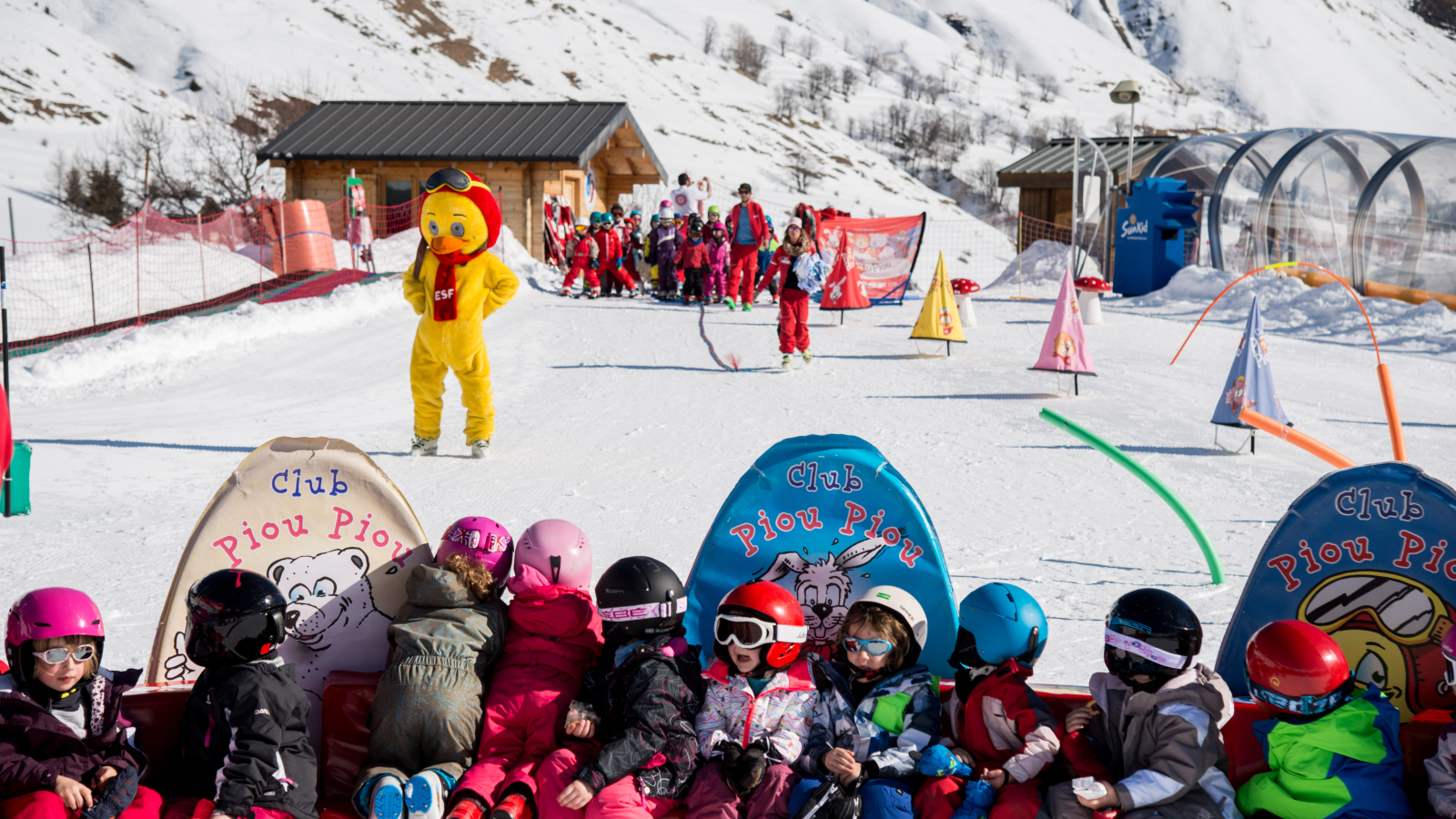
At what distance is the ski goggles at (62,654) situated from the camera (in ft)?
8.52

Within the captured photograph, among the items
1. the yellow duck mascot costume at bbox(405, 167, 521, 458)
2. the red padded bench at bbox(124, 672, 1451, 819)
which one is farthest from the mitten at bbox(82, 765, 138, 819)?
the yellow duck mascot costume at bbox(405, 167, 521, 458)

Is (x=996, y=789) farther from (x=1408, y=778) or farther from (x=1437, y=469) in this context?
(x=1437, y=469)

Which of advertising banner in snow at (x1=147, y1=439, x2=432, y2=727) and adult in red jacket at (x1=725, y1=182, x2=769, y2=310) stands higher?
adult in red jacket at (x1=725, y1=182, x2=769, y2=310)

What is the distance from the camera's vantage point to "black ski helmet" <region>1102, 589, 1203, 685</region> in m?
2.74

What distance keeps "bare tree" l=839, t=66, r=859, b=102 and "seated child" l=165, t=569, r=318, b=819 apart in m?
84.2

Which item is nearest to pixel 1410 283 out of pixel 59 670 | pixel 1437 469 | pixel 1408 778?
pixel 1437 469

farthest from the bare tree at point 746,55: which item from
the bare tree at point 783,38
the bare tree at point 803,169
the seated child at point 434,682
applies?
the seated child at point 434,682

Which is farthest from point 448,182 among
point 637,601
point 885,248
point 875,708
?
point 885,248

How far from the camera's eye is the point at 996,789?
281 centimetres

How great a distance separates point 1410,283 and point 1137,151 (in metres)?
14.1

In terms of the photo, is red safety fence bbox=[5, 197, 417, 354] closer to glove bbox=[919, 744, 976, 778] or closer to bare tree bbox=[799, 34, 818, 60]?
glove bbox=[919, 744, 976, 778]

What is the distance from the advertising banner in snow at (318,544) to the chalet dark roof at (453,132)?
17.5 meters

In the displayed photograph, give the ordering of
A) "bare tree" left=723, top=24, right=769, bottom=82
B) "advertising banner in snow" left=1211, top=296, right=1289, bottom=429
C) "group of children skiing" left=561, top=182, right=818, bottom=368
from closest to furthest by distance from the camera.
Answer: "advertising banner in snow" left=1211, top=296, right=1289, bottom=429, "group of children skiing" left=561, top=182, right=818, bottom=368, "bare tree" left=723, top=24, right=769, bottom=82

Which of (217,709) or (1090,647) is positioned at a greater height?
(217,709)
